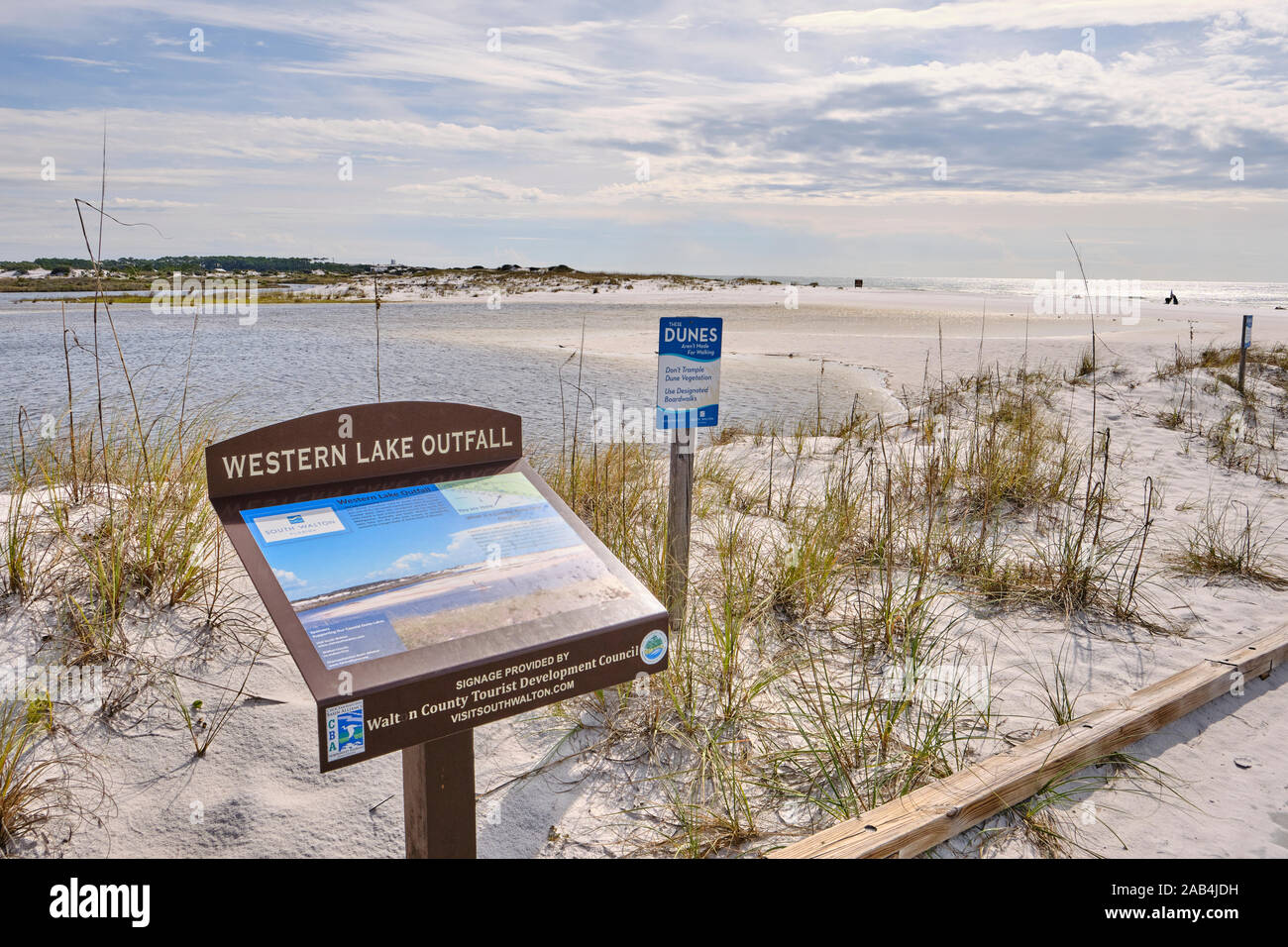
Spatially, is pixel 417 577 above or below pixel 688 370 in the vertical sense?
below

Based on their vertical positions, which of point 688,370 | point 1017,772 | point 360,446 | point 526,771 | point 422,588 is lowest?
point 526,771

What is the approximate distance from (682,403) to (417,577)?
1604mm

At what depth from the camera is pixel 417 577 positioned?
179cm

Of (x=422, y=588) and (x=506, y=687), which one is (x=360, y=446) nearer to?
(x=422, y=588)

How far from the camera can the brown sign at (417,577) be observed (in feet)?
5.16

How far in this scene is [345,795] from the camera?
8.49 ft
